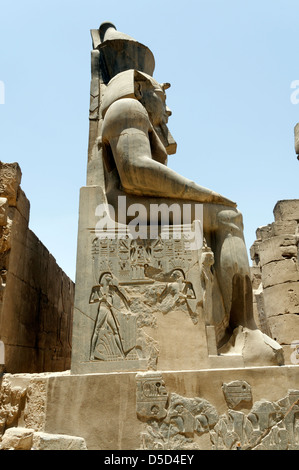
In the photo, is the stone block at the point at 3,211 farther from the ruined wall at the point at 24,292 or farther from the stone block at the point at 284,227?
the stone block at the point at 284,227

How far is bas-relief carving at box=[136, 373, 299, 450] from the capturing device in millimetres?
2729

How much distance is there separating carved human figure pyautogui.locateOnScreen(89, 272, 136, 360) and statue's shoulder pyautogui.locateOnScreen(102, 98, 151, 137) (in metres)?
1.43

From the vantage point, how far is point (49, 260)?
4.83 metres

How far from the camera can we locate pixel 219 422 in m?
2.77

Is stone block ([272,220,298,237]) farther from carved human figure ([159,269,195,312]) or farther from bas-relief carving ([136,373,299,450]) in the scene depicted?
bas-relief carving ([136,373,299,450])

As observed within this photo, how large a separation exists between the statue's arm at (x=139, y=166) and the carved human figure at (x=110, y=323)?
2.92 feet

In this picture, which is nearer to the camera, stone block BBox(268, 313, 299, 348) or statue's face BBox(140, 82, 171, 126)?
statue's face BBox(140, 82, 171, 126)

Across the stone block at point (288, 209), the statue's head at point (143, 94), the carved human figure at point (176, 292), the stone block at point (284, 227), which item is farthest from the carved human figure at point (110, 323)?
the stone block at point (288, 209)

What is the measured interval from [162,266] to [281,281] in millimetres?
6619

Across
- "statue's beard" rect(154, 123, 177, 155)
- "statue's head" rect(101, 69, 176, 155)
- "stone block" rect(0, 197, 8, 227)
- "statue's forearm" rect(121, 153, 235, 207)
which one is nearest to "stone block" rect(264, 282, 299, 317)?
"statue's beard" rect(154, 123, 177, 155)

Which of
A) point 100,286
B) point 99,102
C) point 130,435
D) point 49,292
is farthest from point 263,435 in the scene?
point 99,102

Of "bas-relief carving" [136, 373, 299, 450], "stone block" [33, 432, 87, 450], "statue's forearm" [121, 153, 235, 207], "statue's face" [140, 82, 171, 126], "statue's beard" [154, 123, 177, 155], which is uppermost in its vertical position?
"statue's face" [140, 82, 171, 126]

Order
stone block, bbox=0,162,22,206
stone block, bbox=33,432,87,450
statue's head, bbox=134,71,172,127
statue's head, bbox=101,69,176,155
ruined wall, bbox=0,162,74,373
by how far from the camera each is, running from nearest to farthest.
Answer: stone block, bbox=33,432,87,450 < ruined wall, bbox=0,162,74,373 < stone block, bbox=0,162,22,206 < statue's head, bbox=101,69,176,155 < statue's head, bbox=134,71,172,127
